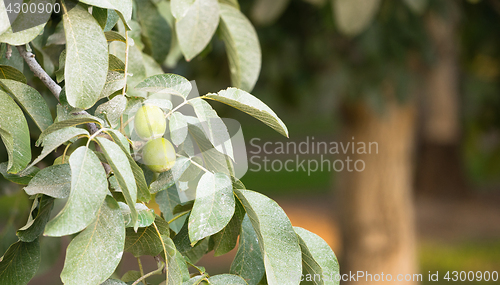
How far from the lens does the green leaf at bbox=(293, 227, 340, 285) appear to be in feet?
1.45

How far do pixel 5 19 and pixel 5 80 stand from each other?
0.26ft

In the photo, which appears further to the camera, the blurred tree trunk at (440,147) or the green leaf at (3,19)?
the blurred tree trunk at (440,147)

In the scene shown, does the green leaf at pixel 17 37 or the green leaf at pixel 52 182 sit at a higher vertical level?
the green leaf at pixel 17 37

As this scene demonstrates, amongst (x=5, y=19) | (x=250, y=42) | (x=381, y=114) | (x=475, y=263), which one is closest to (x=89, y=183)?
(x=5, y=19)

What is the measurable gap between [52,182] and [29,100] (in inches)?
4.7

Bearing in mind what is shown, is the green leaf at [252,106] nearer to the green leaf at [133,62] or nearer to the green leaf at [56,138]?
the green leaf at [56,138]

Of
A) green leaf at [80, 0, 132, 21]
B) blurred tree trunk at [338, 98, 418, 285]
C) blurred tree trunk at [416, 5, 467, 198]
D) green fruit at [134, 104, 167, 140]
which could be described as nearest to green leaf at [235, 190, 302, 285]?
green fruit at [134, 104, 167, 140]

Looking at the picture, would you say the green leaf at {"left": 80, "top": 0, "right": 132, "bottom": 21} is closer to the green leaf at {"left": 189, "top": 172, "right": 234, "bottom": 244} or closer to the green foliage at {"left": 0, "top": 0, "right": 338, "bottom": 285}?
the green foliage at {"left": 0, "top": 0, "right": 338, "bottom": 285}

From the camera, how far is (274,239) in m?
0.42

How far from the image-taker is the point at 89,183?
13.4 inches

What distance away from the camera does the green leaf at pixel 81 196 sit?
32cm

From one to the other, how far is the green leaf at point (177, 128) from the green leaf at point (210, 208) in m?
0.05

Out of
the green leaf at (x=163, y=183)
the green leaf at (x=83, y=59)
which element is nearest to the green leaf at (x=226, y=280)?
the green leaf at (x=163, y=183)

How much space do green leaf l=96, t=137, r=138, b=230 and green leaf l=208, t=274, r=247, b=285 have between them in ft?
0.46
